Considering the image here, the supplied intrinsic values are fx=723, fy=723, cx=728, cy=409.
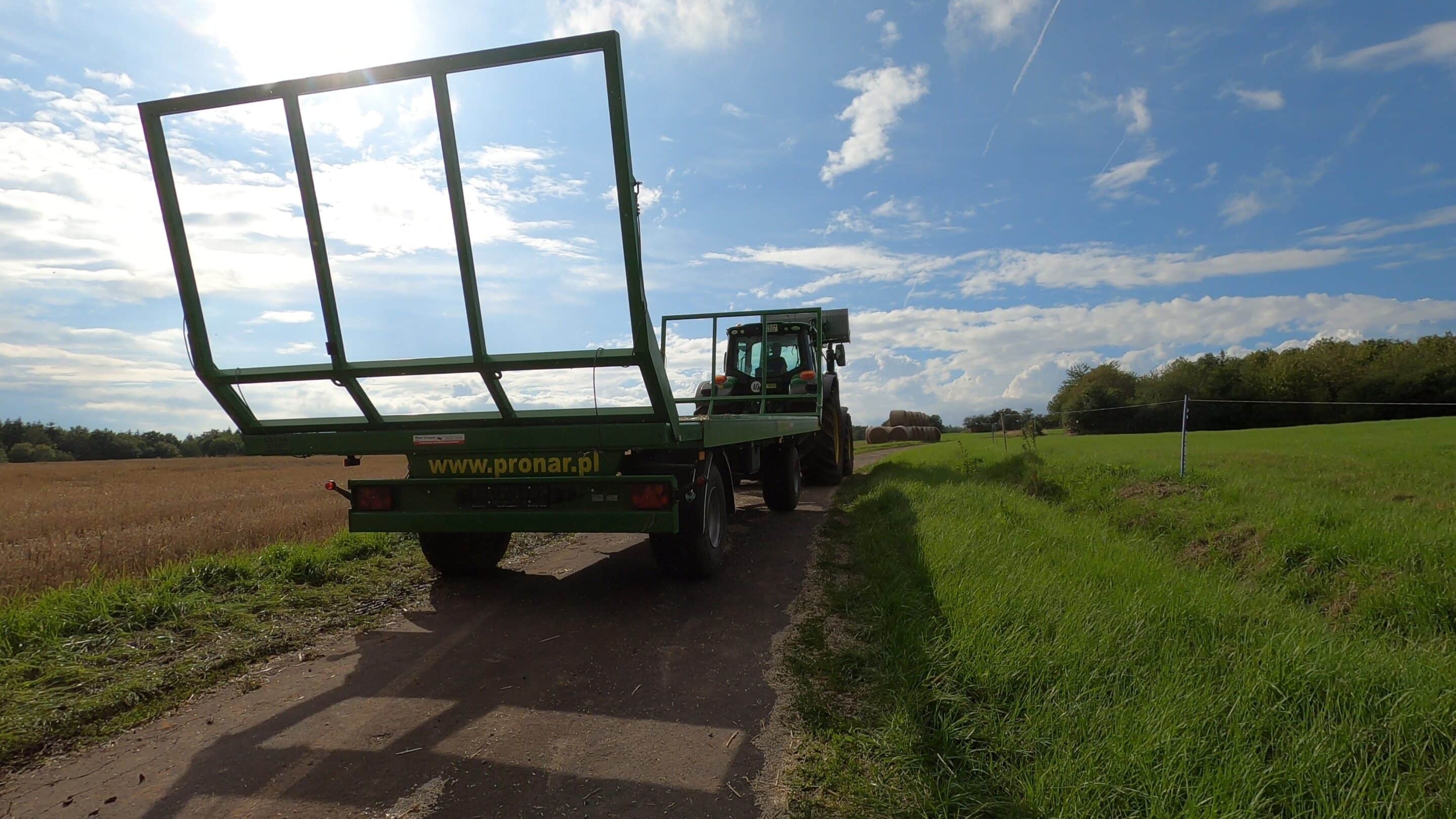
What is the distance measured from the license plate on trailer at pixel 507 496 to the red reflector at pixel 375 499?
54 cm

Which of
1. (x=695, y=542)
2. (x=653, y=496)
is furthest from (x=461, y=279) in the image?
(x=695, y=542)

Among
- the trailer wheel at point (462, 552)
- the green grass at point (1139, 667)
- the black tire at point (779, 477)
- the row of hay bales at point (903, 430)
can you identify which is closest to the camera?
the green grass at point (1139, 667)

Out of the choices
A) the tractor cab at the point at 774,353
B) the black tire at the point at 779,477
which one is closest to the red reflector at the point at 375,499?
the black tire at the point at 779,477

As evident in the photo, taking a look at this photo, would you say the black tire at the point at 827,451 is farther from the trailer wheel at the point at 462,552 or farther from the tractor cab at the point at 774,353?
the trailer wheel at the point at 462,552

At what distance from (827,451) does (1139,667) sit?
838 centimetres

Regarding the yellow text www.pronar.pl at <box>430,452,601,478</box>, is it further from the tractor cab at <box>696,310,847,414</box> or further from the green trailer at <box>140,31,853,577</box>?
the tractor cab at <box>696,310,847,414</box>

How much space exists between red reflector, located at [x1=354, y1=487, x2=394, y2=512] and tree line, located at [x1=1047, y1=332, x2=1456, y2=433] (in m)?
19.4

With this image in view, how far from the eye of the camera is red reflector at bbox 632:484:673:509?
4676 mm

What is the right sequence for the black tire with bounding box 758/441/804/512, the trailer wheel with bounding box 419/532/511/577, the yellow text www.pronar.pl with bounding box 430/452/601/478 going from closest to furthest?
the yellow text www.pronar.pl with bounding box 430/452/601/478
the trailer wheel with bounding box 419/532/511/577
the black tire with bounding box 758/441/804/512

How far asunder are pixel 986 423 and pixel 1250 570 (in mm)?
32111

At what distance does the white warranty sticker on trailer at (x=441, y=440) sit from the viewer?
4.81 meters

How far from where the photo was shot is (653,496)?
Answer: 4684mm

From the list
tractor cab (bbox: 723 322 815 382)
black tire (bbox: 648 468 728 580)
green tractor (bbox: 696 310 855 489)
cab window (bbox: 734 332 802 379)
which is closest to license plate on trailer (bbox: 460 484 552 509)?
black tire (bbox: 648 468 728 580)

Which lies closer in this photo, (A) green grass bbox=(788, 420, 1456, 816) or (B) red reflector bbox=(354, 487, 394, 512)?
(A) green grass bbox=(788, 420, 1456, 816)
